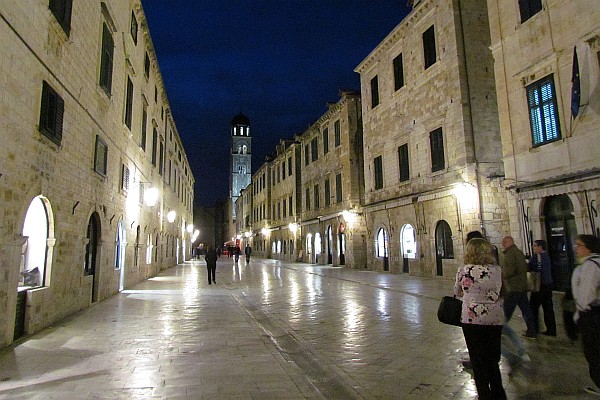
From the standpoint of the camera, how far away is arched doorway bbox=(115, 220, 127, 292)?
1372cm

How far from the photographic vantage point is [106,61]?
11734 millimetres

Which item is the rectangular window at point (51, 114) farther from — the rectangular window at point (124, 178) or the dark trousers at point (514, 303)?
the dark trousers at point (514, 303)

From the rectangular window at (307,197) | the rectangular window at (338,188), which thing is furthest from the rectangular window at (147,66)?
the rectangular window at (307,197)

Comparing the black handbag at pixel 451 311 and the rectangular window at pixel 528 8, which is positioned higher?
the rectangular window at pixel 528 8

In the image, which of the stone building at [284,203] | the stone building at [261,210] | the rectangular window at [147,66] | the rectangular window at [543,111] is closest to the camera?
the rectangular window at [543,111]

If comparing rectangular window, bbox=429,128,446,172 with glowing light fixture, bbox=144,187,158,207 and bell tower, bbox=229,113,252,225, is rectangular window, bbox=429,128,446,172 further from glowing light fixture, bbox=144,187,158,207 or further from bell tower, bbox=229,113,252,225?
bell tower, bbox=229,113,252,225

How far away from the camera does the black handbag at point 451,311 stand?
3.89 m

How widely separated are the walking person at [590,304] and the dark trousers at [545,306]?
8.32ft

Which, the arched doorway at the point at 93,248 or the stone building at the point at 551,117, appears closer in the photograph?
the stone building at the point at 551,117

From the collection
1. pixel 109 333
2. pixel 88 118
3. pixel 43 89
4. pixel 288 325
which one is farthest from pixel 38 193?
pixel 288 325

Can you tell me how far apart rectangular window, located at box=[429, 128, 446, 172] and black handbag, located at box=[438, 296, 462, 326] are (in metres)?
14.1

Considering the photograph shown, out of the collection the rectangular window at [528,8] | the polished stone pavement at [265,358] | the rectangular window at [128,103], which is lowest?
the polished stone pavement at [265,358]

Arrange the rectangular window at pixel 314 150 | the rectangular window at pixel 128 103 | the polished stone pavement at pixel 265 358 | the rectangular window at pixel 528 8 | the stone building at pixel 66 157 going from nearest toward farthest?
1. the polished stone pavement at pixel 265 358
2. the stone building at pixel 66 157
3. the rectangular window at pixel 528 8
4. the rectangular window at pixel 128 103
5. the rectangular window at pixel 314 150

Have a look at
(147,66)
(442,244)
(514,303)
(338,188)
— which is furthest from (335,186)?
(514,303)
